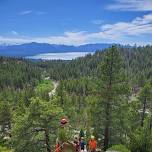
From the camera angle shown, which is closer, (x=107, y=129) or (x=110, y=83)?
(x=110, y=83)

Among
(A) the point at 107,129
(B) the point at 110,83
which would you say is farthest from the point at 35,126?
(B) the point at 110,83

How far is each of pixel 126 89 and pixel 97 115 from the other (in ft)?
12.9

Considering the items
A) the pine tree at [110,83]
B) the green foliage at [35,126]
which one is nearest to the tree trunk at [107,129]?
the pine tree at [110,83]

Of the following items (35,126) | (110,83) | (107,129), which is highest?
(110,83)

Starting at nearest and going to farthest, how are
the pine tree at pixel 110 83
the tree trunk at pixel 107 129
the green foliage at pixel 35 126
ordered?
the green foliage at pixel 35 126 → the pine tree at pixel 110 83 → the tree trunk at pixel 107 129

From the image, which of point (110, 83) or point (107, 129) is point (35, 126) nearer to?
point (107, 129)

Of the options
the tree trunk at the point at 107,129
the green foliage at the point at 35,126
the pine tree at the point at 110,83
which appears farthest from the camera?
the tree trunk at the point at 107,129

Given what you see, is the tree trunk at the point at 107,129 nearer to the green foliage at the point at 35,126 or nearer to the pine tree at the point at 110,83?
the pine tree at the point at 110,83

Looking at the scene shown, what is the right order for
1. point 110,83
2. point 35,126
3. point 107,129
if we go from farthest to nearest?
point 107,129 < point 110,83 < point 35,126

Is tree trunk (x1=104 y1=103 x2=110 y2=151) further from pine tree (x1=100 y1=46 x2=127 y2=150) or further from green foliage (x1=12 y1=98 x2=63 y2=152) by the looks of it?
green foliage (x1=12 y1=98 x2=63 y2=152)

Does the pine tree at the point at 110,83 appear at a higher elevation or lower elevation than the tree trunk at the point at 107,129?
higher

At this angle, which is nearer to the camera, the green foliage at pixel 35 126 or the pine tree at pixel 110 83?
the green foliage at pixel 35 126

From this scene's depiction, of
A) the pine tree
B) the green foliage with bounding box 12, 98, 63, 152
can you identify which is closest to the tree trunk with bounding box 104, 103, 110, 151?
the pine tree

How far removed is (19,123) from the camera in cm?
3120
